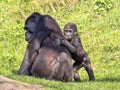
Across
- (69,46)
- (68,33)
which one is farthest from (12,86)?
(68,33)

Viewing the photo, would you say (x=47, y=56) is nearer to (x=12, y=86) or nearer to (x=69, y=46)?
(x=69, y=46)

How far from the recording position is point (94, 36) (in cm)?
1598

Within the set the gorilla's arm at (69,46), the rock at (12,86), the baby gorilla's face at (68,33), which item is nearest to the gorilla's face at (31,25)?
the gorilla's arm at (69,46)

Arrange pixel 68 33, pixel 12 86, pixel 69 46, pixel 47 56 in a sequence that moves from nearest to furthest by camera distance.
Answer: pixel 12 86, pixel 47 56, pixel 69 46, pixel 68 33

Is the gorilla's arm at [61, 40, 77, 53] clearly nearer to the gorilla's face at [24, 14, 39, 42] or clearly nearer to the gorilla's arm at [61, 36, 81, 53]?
the gorilla's arm at [61, 36, 81, 53]

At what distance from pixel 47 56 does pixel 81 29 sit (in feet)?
21.9

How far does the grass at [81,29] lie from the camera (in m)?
14.3

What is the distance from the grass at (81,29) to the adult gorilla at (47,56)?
101 inches

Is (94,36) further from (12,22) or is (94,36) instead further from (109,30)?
(12,22)

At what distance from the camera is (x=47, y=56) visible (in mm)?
10094

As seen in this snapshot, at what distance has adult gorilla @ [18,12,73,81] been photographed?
995 cm

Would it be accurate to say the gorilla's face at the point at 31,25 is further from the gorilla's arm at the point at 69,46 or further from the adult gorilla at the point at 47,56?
the gorilla's arm at the point at 69,46

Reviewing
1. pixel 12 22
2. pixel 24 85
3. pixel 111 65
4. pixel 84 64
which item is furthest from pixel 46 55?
pixel 12 22

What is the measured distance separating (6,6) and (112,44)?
4970 millimetres
